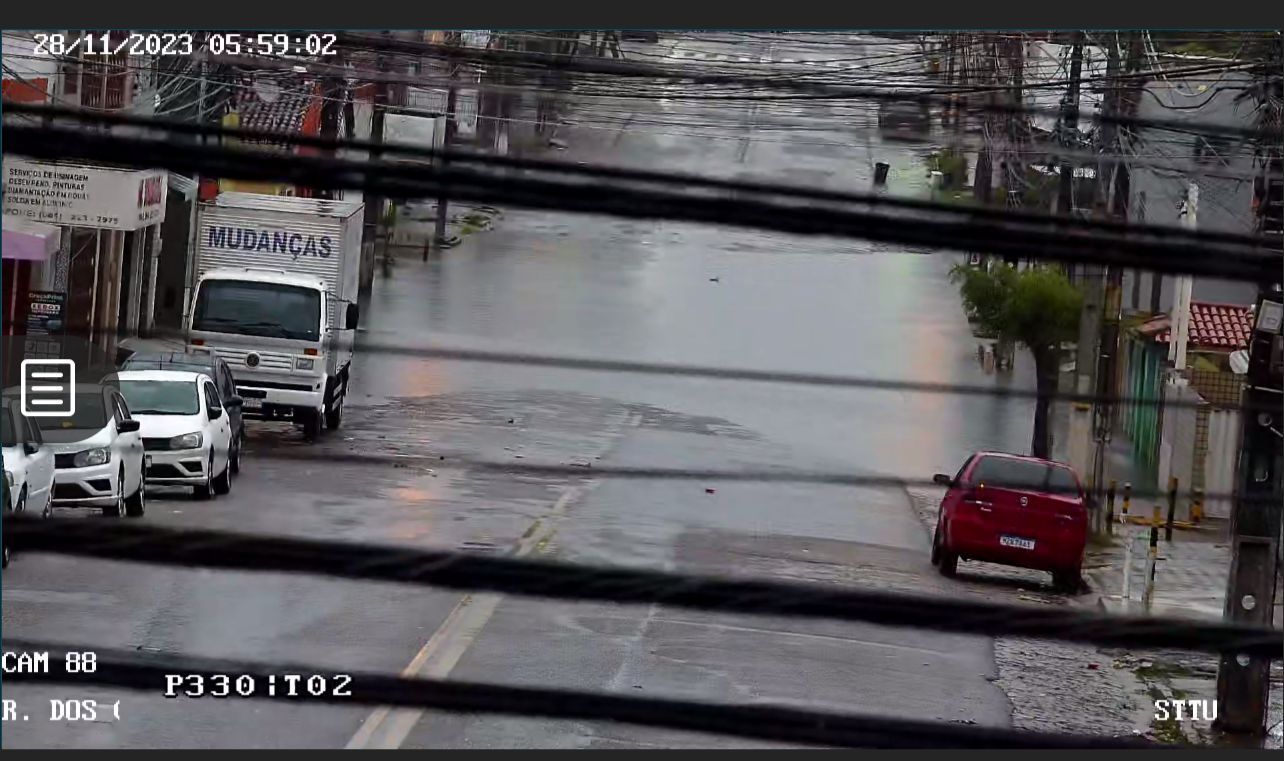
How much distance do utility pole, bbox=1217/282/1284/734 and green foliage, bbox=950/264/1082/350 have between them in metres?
8.98

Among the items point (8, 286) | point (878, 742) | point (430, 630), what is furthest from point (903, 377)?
point (878, 742)

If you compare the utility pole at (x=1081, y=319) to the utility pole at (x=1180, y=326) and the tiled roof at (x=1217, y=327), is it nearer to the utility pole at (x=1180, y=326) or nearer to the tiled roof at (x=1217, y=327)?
the utility pole at (x=1180, y=326)

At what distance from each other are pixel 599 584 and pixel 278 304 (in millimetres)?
18682

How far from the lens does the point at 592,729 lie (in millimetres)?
10469

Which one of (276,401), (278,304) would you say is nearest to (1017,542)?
(276,401)

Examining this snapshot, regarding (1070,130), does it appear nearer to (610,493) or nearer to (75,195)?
Result: (610,493)

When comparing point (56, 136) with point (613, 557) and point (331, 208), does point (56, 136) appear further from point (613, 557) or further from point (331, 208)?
point (331, 208)

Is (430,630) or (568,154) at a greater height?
(568,154)

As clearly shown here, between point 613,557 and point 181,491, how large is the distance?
13.9 feet

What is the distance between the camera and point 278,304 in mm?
20922

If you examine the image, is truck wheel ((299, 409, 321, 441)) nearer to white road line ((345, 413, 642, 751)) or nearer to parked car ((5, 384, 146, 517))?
white road line ((345, 413, 642, 751))

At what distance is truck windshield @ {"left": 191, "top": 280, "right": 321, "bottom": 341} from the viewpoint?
2064 centimetres

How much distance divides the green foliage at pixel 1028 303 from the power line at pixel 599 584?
18473 millimetres
